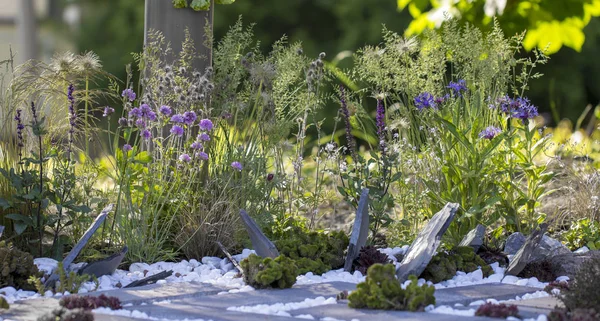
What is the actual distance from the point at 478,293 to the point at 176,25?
2.32 meters

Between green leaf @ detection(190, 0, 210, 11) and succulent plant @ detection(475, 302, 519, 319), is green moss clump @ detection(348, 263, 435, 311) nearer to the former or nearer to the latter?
succulent plant @ detection(475, 302, 519, 319)

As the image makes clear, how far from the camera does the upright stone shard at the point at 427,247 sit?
338 centimetres

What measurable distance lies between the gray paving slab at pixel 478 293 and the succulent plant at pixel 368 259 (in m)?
0.45

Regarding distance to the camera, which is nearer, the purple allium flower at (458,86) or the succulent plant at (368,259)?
the succulent plant at (368,259)

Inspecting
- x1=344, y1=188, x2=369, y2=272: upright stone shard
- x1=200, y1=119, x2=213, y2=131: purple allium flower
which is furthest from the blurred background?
x1=344, y1=188, x2=369, y2=272: upright stone shard

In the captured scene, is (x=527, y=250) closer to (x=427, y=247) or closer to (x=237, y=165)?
(x=427, y=247)

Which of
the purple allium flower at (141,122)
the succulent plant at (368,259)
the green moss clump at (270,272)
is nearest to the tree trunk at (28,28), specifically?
the purple allium flower at (141,122)

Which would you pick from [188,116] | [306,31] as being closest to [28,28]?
[306,31]

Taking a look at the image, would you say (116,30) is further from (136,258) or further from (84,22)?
(136,258)

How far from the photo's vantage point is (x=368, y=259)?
3629 mm

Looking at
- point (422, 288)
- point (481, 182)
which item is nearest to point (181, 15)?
point (481, 182)

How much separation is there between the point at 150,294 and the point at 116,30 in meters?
9.73

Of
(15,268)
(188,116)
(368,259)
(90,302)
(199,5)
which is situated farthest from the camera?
(199,5)

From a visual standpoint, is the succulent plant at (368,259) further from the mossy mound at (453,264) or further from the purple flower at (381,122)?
the purple flower at (381,122)
